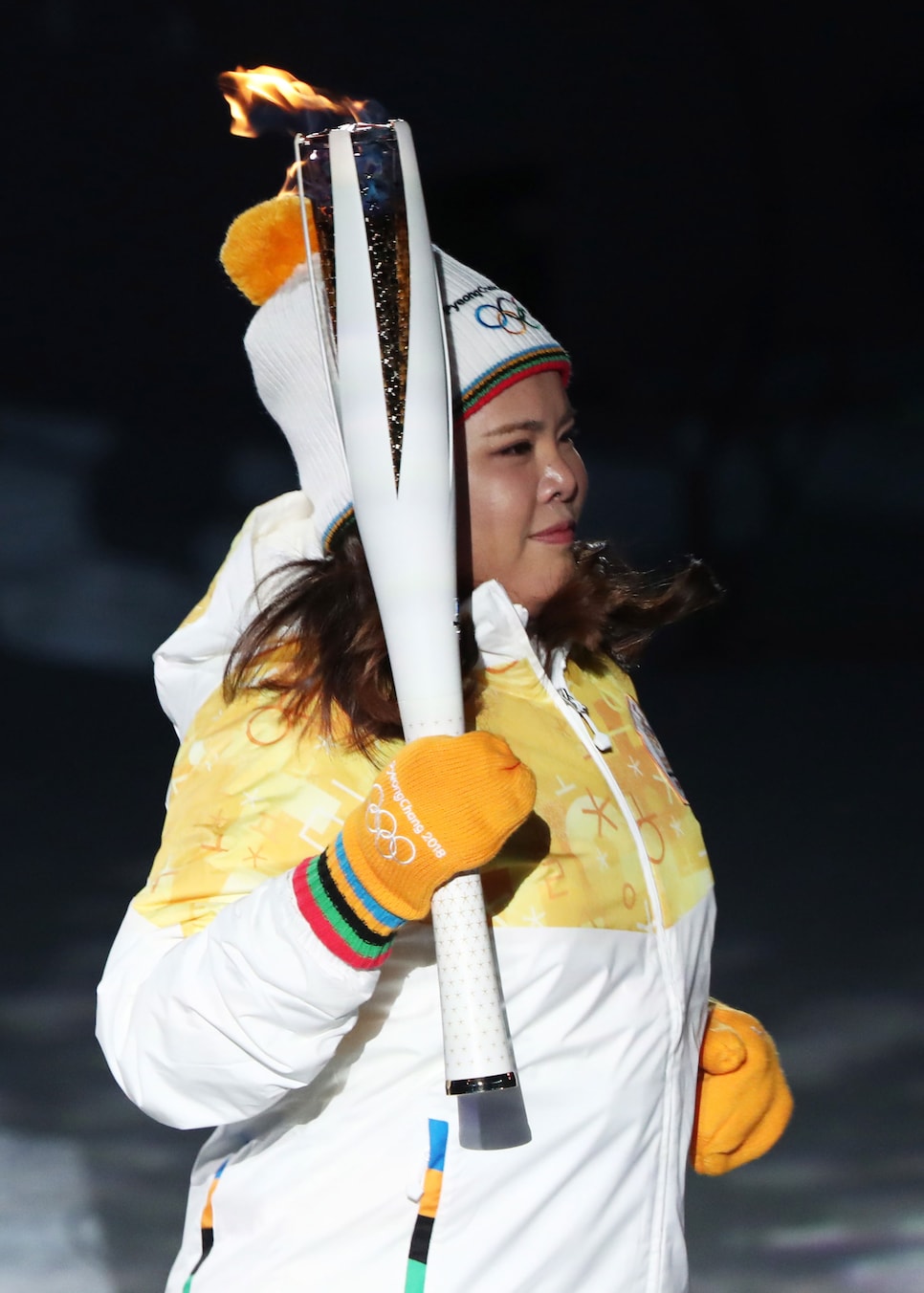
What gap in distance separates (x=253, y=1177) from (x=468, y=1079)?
0.21 metres

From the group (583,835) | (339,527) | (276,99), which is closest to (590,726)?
(583,835)

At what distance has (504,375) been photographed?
107 centimetres

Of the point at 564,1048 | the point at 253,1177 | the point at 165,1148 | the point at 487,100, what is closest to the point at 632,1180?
the point at 564,1048

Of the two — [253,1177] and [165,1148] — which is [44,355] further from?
[253,1177]

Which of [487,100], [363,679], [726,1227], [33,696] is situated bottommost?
[726,1227]

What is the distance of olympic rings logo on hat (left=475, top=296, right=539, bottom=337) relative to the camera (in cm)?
109

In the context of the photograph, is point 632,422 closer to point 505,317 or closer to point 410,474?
point 505,317

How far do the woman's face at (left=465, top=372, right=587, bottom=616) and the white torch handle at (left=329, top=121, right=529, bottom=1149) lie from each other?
3.1 inches

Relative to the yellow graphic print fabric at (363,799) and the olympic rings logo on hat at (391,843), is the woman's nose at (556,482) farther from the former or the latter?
the olympic rings logo on hat at (391,843)

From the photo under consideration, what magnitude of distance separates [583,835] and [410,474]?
0.26 meters

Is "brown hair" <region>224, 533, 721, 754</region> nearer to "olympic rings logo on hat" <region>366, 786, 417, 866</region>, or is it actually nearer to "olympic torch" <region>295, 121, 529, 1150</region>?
"olympic torch" <region>295, 121, 529, 1150</region>

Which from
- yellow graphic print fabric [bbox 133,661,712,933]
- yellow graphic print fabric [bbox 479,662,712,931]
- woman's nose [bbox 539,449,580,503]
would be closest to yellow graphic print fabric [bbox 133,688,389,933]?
yellow graphic print fabric [bbox 133,661,712,933]

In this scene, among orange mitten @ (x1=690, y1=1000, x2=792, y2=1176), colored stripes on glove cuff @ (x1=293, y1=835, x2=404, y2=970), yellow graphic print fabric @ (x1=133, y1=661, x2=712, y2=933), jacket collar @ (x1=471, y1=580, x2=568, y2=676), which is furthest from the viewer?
orange mitten @ (x1=690, y1=1000, x2=792, y2=1176)

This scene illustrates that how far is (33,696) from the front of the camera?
8.09ft
